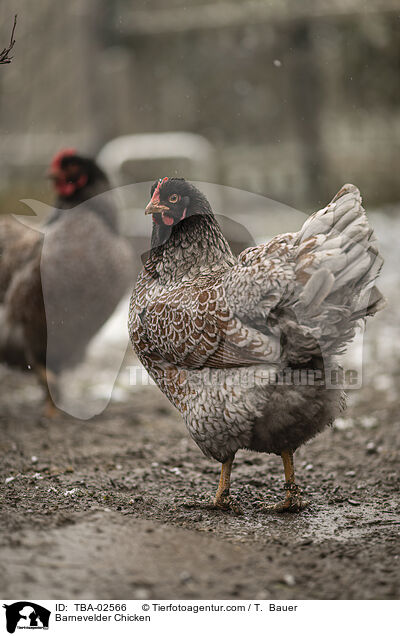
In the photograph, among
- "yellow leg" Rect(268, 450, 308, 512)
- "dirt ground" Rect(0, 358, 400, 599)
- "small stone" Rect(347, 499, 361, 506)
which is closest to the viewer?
"dirt ground" Rect(0, 358, 400, 599)

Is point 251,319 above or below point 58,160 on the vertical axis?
below

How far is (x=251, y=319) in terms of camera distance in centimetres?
277

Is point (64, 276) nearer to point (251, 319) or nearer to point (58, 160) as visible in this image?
point (58, 160)

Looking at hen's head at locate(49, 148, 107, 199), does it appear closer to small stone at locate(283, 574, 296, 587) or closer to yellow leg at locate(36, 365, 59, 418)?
yellow leg at locate(36, 365, 59, 418)

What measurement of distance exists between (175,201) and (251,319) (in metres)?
0.68

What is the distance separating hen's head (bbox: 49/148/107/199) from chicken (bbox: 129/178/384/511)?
1707mm

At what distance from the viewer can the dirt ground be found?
85.2 inches

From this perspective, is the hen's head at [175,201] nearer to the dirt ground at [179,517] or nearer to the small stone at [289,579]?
the dirt ground at [179,517]

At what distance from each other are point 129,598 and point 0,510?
3.08 feet

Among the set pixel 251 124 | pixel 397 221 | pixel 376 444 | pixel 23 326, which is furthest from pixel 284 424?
pixel 251 124

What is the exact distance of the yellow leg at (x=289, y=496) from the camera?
120 inches
